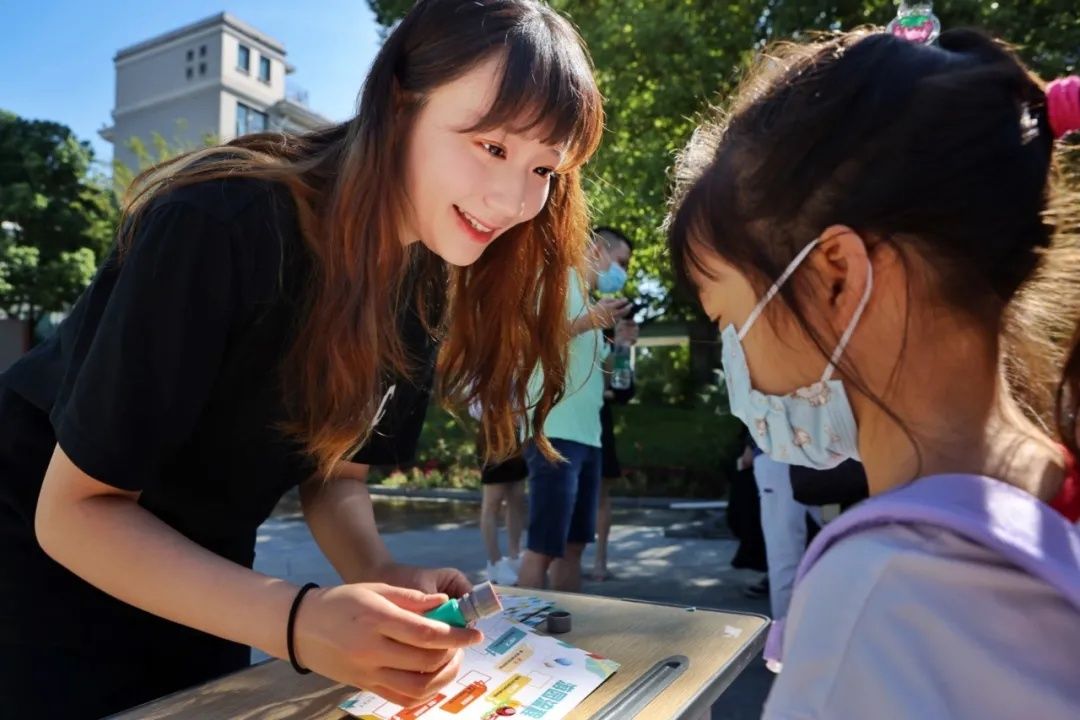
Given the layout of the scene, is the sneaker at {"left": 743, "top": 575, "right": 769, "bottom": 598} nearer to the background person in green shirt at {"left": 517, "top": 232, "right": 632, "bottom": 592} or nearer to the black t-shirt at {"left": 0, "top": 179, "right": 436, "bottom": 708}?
the background person in green shirt at {"left": 517, "top": 232, "right": 632, "bottom": 592}

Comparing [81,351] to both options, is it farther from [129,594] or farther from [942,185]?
[942,185]

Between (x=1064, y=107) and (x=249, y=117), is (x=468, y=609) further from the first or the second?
(x=249, y=117)

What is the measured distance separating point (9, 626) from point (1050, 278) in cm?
133

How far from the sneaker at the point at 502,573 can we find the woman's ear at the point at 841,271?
4.22 metres

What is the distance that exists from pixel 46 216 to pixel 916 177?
22683mm

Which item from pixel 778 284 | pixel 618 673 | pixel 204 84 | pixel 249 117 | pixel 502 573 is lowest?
pixel 502 573

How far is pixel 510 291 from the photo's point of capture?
1.59 m

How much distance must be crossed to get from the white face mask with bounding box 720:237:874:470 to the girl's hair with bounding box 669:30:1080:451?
4 cm

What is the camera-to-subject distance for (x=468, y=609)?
1.08 metres

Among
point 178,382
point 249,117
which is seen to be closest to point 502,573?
point 178,382

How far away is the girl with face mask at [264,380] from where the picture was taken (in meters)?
1.03

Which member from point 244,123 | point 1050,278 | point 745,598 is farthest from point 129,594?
point 244,123

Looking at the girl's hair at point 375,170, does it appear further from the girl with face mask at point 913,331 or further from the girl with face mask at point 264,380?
the girl with face mask at point 913,331

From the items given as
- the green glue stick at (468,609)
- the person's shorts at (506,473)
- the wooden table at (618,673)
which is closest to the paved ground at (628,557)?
the person's shorts at (506,473)
